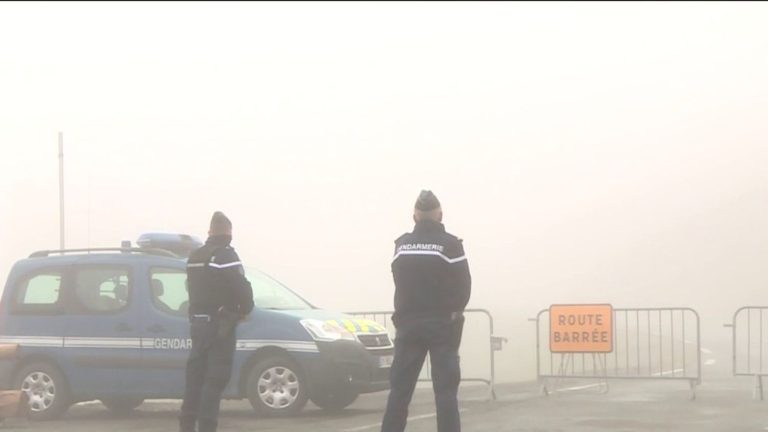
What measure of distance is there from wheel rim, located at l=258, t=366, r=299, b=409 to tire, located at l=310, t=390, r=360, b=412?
0.73ft

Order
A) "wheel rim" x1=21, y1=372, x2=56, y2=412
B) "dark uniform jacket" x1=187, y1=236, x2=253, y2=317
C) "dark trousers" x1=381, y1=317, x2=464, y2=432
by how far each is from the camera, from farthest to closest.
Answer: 1. "wheel rim" x1=21, y1=372, x2=56, y2=412
2. "dark uniform jacket" x1=187, y1=236, x2=253, y2=317
3. "dark trousers" x1=381, y1=317, x2=464, y2=432

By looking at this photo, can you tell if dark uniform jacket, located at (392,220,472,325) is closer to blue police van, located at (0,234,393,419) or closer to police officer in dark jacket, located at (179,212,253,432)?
police officer in dark jacket, located at (179,212,253,432)

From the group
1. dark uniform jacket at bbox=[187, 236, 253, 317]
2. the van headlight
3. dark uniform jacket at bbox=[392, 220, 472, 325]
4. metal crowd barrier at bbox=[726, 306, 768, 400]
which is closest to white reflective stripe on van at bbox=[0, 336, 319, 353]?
the van headlight

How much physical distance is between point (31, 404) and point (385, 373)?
3611mm

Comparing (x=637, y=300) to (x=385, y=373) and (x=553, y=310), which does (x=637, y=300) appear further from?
(x=385, y=373)

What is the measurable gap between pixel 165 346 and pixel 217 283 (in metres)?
3.00

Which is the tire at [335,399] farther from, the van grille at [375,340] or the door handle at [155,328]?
the door handle at [155,328]

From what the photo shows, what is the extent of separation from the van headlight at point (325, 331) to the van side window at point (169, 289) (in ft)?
4.36

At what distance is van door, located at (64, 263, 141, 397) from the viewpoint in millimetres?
12570

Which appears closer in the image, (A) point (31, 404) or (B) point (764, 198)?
(A) point (31, 404)

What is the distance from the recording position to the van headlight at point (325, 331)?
1226cm

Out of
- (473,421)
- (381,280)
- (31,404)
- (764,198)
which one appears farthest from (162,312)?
(764,198)

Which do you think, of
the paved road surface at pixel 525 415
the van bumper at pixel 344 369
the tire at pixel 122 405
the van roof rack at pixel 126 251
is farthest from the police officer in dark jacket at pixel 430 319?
the tire at pixel 122 405

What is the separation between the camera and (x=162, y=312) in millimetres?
12594
